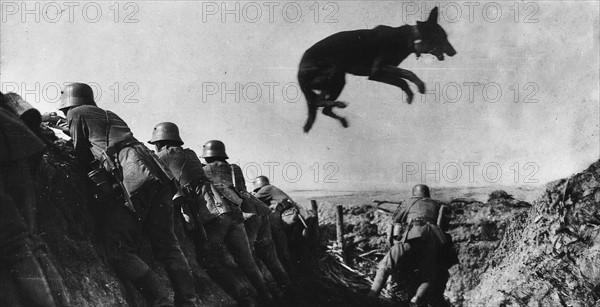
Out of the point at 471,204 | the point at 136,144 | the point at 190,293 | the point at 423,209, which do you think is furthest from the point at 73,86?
the point at 471,204

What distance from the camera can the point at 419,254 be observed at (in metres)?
15.3

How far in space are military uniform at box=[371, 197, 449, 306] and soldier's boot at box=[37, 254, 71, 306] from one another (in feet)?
28.2

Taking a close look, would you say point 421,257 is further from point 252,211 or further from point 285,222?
point 252,211

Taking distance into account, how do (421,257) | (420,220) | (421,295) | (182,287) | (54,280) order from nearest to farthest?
(54,280) < (182,287) < (421,295) < (421,257) < (420,220)

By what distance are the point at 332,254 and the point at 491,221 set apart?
285cm

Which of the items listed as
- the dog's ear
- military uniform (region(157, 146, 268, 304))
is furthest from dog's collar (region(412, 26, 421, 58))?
military uniform (region(157, 146, 268, 304))

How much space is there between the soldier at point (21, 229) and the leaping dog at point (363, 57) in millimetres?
11680

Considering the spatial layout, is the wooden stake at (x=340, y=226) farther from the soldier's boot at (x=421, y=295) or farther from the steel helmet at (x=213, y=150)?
the steel helmet at (x=213, y=150)

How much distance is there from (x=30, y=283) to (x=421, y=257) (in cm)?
963

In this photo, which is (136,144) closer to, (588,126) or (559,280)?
(559,280)

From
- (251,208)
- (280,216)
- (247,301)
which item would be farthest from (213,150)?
(247,301)

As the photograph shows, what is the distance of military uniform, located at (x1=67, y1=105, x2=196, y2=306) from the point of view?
8602 millimetres

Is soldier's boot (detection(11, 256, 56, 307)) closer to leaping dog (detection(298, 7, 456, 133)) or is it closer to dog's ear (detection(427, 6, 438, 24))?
leaping dog (detection(298, 7, 456, 133))

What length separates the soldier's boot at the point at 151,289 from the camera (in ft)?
28.5
